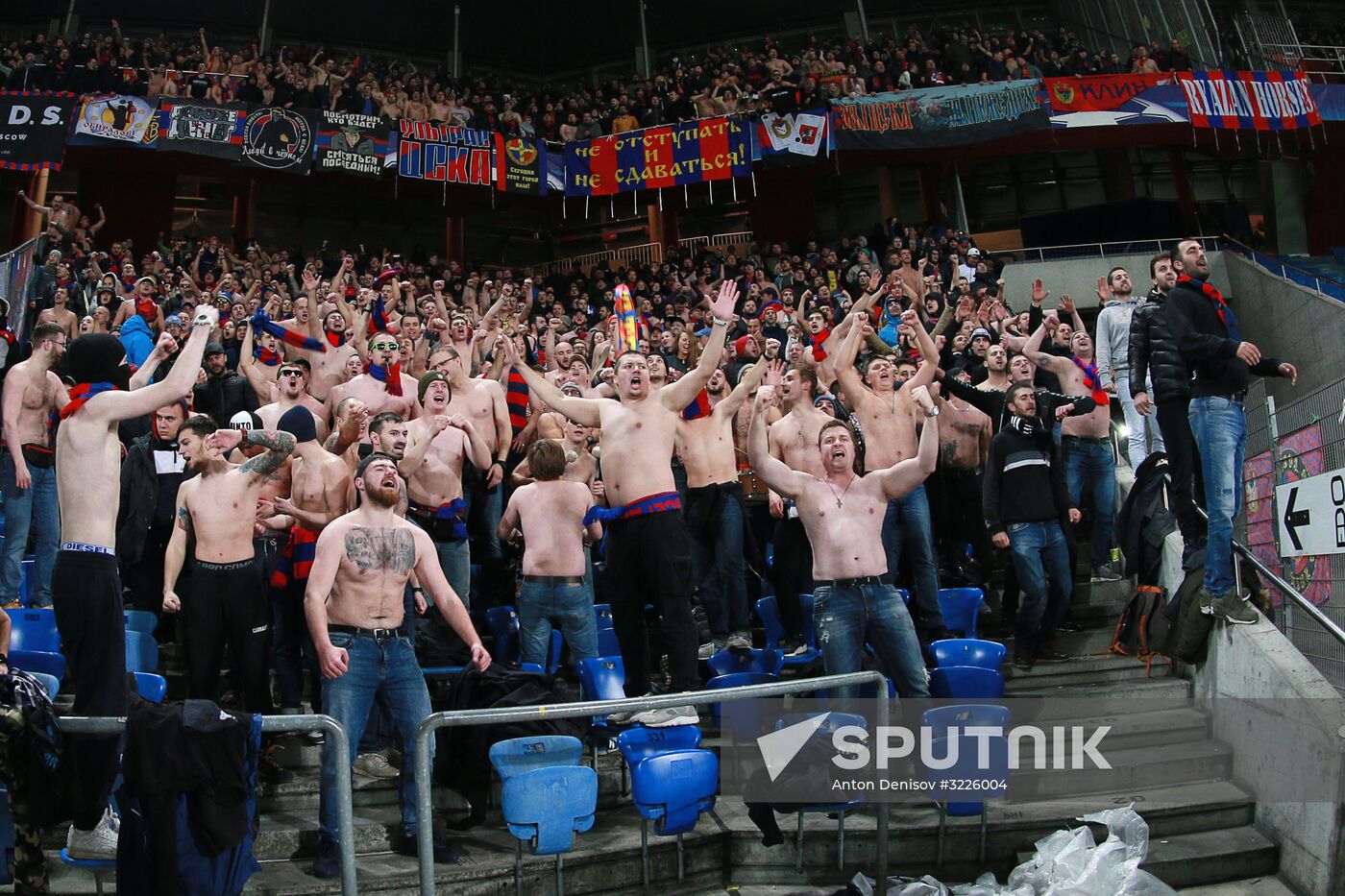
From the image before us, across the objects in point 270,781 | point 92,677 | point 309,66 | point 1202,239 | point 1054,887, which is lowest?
point 1054,887

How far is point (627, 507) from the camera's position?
666 centimetres

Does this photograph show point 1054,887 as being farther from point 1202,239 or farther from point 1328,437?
point 1202,239

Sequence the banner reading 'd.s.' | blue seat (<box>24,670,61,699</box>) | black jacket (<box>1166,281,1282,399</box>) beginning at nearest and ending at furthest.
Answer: blue seat (<box>24,670,61,699</box>) → black jacket (<box>1166,281,1282,399</box>) → the banner reading 'd.s.'

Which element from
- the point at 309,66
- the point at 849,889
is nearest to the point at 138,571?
the point at 849,889

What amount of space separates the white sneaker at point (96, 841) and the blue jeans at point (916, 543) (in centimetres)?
517

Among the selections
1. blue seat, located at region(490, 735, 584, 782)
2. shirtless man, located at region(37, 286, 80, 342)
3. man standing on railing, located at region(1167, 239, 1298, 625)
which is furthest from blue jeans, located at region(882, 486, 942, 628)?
shirtless man, located at region(37, 286, 80, 342)

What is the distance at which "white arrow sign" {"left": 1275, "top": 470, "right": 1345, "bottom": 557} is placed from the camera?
6102 mm

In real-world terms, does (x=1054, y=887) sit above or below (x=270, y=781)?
below

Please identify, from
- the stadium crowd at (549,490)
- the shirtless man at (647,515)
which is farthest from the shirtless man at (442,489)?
the shirtless man at (647,515)

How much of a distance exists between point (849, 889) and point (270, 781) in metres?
3.17

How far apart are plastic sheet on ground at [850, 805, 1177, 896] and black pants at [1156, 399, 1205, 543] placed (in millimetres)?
2263

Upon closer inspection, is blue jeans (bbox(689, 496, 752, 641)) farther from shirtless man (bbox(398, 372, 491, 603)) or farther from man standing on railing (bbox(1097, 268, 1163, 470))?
man standing on railing (bbox(1097, 268, 1163, 470))

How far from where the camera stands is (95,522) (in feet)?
17.3

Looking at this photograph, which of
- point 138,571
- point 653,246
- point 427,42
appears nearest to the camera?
point 138,571
